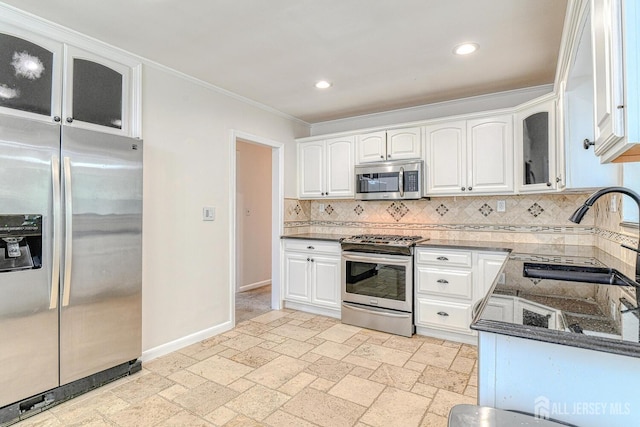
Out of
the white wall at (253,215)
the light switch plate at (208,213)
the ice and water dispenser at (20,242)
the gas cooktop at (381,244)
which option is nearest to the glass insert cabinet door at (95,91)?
the ice and water dispenser at (20,242)

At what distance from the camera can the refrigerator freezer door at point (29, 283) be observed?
1.90 metres

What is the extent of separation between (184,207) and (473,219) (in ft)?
9.61

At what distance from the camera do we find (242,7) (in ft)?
6.56

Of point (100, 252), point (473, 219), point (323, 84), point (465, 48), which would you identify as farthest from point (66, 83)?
point (473, 219)

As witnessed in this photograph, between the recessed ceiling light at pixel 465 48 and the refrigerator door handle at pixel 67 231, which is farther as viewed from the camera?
the recessed ceiling light at pixel 465 48

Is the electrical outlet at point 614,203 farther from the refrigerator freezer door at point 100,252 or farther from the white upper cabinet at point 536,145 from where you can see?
the refrigerator freezer door at point 100,252

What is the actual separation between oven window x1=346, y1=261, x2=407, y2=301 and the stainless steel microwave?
0.78 metres

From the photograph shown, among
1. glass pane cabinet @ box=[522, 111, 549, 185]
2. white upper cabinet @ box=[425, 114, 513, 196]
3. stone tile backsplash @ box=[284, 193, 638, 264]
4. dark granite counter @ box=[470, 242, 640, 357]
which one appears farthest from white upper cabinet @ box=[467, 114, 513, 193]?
dark granite counter @ box=[470, 242, 640, 357]

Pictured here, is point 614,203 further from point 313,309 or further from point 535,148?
point 313,309

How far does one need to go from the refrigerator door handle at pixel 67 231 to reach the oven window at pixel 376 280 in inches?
94.9

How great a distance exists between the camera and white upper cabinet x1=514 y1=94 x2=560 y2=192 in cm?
276

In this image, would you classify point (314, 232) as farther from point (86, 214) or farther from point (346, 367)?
point (86, 214)

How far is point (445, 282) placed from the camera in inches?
124

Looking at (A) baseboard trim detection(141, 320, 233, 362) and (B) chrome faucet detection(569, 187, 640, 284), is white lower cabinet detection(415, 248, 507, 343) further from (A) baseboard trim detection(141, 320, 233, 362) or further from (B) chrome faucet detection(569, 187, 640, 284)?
(A) baseboard trim detection(141, 320, 233, 362)
